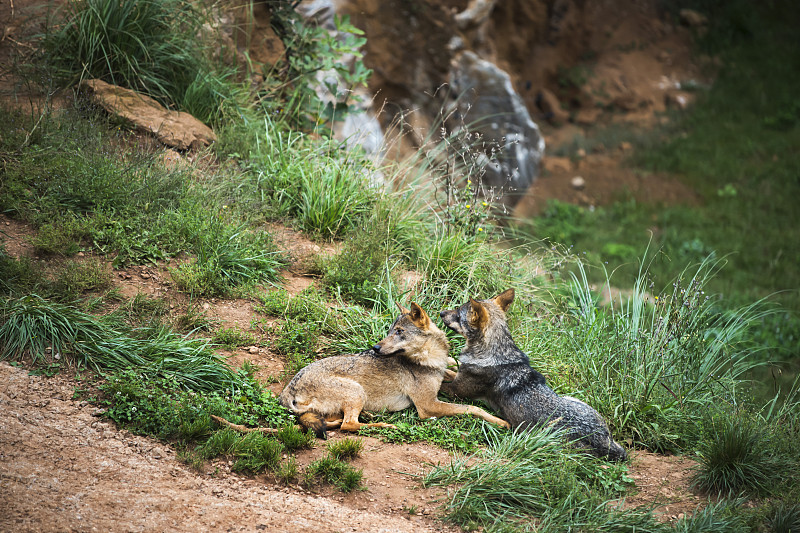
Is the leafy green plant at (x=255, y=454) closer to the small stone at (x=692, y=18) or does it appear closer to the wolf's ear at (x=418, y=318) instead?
the wolf's ear at (x=418, y=318)

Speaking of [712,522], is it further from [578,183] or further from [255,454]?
[578,183]

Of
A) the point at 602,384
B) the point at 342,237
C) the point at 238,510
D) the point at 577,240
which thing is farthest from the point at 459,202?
the point at 577,240

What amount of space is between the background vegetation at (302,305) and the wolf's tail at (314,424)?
0.15 m

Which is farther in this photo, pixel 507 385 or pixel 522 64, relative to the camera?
pixel 522 64

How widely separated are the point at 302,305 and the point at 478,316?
179 centimetres

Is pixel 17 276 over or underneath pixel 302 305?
over

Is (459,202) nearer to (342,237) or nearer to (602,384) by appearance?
(342,237)

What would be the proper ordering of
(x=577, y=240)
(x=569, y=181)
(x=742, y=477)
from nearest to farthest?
(x=742, y=477) < (x=577, y=240) < (x=569, y=181)

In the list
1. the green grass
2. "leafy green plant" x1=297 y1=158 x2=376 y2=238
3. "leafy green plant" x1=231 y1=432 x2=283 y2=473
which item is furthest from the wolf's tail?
the green grass

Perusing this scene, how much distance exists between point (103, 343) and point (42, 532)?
185 cm

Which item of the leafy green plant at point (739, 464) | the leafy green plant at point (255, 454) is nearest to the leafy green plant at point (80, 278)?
the leafy green plant at point (255, 454)

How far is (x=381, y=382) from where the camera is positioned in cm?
511

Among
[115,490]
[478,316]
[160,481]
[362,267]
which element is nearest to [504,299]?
[478,316]

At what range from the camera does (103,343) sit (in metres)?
4.94
